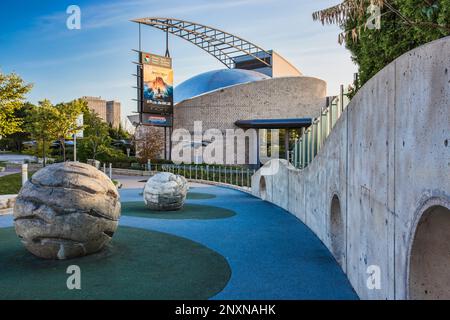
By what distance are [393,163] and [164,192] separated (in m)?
10.5

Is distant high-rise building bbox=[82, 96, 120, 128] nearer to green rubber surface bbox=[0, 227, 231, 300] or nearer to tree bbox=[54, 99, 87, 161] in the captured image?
tree bbox=[54, 99, 87, 161]

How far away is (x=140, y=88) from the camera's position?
42.0 meters

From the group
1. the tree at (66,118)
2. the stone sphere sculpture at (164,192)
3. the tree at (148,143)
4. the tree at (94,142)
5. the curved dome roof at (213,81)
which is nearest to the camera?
the stone sphere sculpture at (164,192)

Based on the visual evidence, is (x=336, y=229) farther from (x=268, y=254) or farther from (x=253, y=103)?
(x=253, y=103)

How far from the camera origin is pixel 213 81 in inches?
2319

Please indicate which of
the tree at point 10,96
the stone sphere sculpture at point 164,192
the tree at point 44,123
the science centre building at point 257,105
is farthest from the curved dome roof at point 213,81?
the stone sphere sculpture at point 164,192

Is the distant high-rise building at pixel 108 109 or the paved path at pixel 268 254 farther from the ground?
the distant high-rise building at pixel 108 109

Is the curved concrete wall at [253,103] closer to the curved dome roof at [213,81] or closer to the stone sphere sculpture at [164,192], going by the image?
the curved dome roof at [213,81]

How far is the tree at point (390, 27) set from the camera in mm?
10141

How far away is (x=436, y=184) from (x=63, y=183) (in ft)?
20.6

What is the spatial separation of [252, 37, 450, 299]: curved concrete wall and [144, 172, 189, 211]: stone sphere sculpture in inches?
293

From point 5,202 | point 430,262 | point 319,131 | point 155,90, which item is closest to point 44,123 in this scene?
point 155,90

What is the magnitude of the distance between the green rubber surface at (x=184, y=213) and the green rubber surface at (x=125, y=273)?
4078mm
